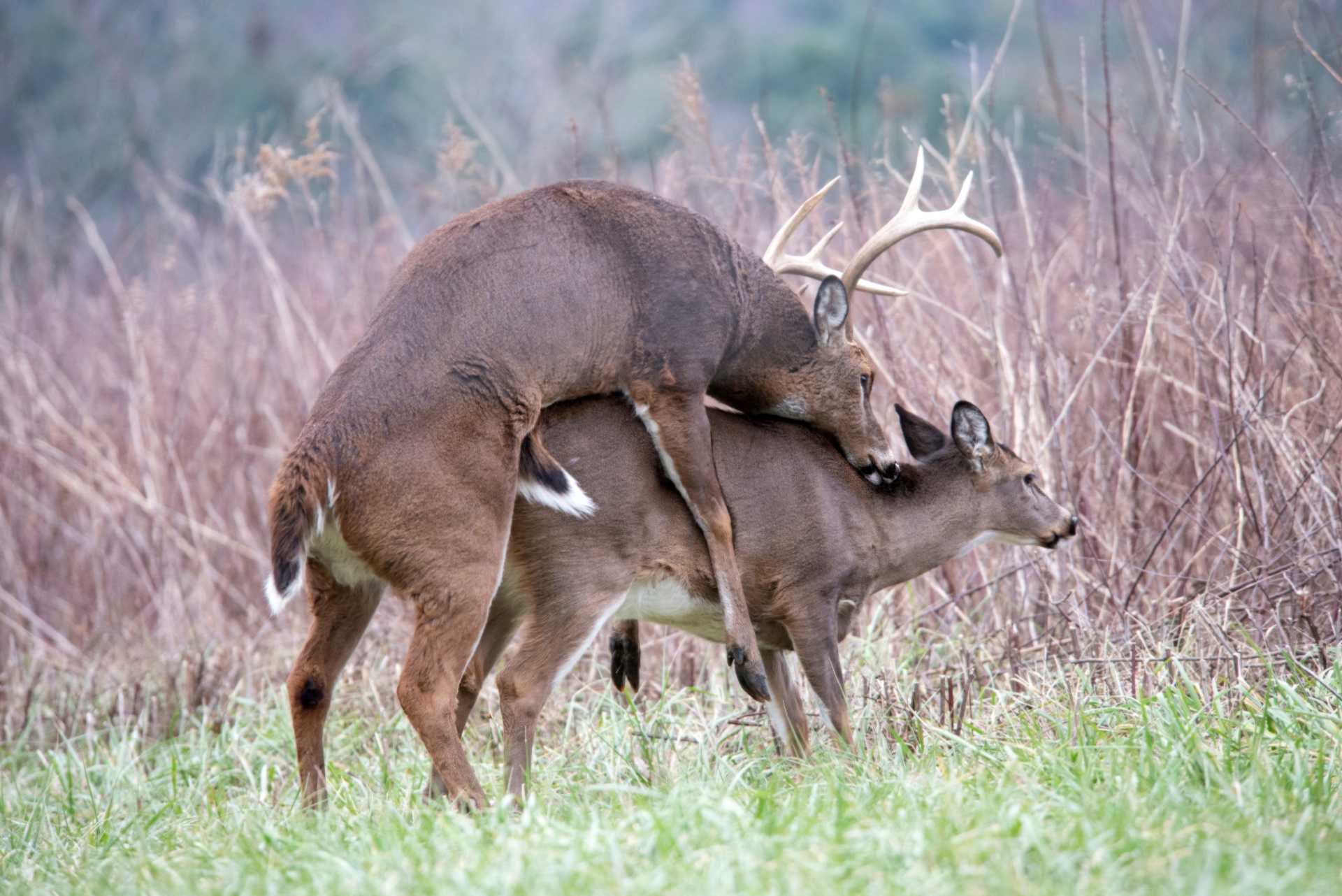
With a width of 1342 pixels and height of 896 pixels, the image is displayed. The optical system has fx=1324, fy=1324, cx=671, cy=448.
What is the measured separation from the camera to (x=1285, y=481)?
5.51 metres

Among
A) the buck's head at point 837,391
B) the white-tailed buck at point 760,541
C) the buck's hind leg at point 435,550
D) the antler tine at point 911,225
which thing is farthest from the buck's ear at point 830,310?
the buck's hind leg at point 435,550

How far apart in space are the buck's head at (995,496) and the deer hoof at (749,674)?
1.29 metres

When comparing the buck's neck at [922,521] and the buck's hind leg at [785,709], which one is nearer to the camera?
the buck's hind leg at [785,709]

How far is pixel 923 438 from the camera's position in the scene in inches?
215

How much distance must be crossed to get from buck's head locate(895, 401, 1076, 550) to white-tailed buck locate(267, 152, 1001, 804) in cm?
39

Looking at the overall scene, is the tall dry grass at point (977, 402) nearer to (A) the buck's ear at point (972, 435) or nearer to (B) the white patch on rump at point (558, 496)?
(A) the buck's ear at point (972, 435)

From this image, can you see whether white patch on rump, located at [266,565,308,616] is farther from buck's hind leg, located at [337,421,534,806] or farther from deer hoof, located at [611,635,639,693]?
deer hoof, located at [611,635,639,693]

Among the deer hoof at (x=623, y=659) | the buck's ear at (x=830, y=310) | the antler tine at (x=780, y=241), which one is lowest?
the deer hoof at (x=623, y=659)

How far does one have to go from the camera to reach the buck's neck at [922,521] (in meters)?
5.20

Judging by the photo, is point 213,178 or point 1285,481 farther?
point 213,178

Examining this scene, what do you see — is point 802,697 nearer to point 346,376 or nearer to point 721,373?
point 721,373

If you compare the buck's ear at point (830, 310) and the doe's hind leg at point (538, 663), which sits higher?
the buck's ear at point (830, 310)

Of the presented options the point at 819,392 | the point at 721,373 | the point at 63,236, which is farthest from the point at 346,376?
the point at 63,236

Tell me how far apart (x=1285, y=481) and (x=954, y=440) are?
56.0 inches
